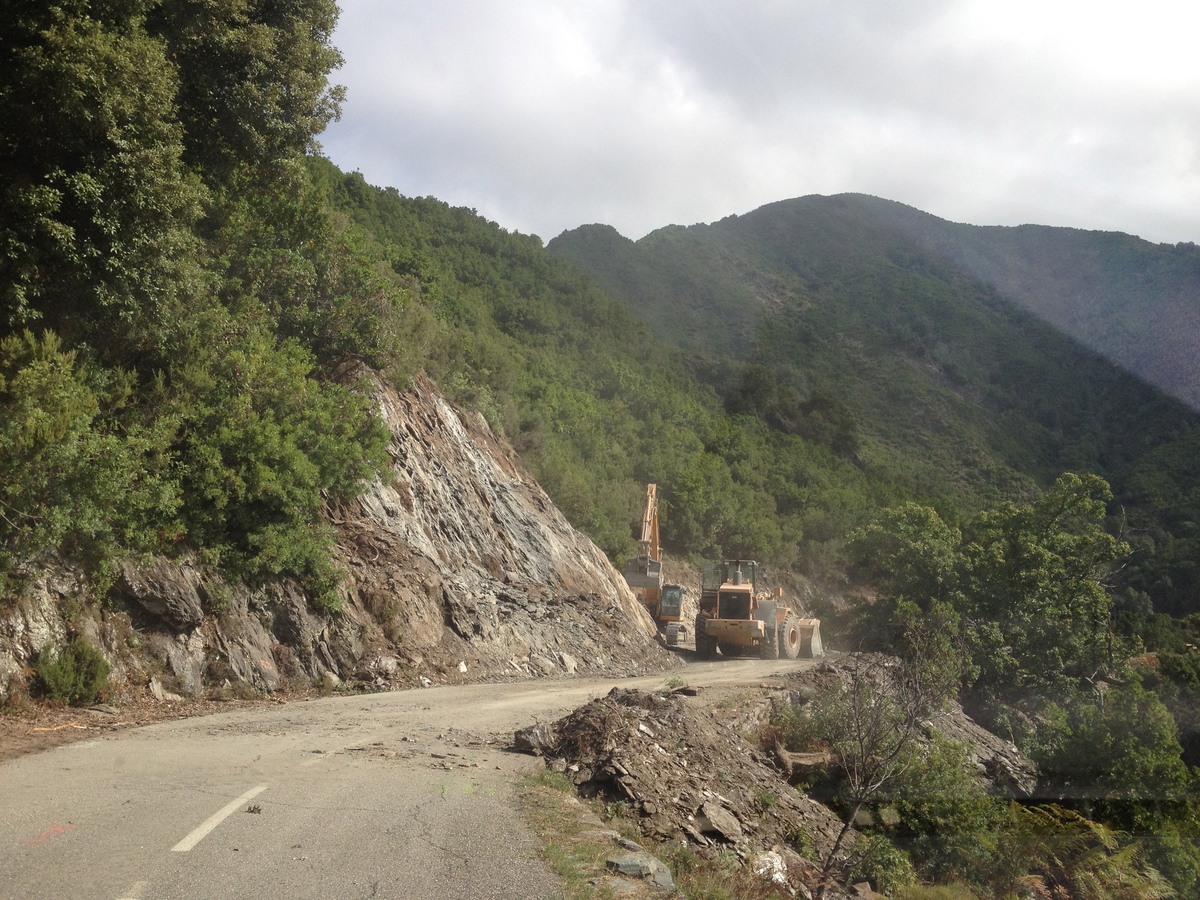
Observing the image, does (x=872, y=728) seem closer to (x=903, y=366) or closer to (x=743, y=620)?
(x=743, y=620)

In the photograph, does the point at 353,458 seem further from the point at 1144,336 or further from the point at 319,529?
the point at 1144,336

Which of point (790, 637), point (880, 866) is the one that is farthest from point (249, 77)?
point (790, 637)

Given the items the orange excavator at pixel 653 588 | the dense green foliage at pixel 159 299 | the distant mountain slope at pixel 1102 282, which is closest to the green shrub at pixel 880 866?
the dense green foliage at pixel 159 299

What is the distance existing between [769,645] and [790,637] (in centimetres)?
182

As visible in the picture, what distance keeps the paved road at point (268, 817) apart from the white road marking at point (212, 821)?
0.06 ft

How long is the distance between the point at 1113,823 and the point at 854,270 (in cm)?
13715

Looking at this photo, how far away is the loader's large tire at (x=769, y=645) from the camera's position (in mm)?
32500

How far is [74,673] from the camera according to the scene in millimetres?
11922

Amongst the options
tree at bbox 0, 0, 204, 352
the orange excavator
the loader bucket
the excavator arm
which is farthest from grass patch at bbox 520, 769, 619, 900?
the loader bucket

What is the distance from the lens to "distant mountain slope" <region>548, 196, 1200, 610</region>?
254 feet

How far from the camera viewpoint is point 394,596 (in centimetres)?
1917

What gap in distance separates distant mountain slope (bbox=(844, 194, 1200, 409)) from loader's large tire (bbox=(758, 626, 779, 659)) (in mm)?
66751

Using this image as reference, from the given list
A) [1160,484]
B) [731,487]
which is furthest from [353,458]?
[1160,484]

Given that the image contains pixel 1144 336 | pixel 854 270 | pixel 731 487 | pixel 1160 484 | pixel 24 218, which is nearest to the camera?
pixel 24 218
